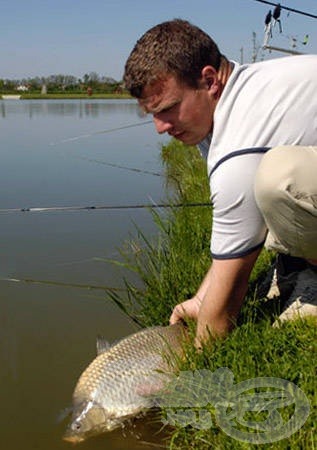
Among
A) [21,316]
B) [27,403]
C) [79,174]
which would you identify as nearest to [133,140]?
[79,174]

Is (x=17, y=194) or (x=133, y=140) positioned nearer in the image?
(x=17, y=194)

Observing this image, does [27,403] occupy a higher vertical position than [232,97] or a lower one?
lower

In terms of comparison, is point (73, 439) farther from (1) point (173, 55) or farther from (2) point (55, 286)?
(2) point (55, 286)

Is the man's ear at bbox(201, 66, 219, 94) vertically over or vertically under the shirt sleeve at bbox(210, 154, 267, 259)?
over

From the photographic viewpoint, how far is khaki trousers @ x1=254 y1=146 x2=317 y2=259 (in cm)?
235

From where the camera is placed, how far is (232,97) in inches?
93.7

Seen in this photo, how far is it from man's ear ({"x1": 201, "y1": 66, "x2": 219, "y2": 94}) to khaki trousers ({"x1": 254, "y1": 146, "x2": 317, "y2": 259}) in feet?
1.02

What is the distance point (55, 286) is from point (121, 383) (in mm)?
2014

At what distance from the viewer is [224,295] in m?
2.46

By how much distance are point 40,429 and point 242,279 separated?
113 cm

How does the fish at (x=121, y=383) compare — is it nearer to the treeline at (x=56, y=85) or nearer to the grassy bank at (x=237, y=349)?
the grassy bank at (x=237, y=349)

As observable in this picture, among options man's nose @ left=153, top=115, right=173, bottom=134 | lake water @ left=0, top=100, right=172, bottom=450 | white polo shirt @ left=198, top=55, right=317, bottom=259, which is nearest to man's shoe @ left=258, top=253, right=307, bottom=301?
white polo shirt @ left=198, top=55, right=317, bottom=259

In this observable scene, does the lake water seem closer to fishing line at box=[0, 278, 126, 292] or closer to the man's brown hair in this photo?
fishing line at box=[0, 278, 126, 292]

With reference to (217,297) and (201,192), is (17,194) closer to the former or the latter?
(201,192)
